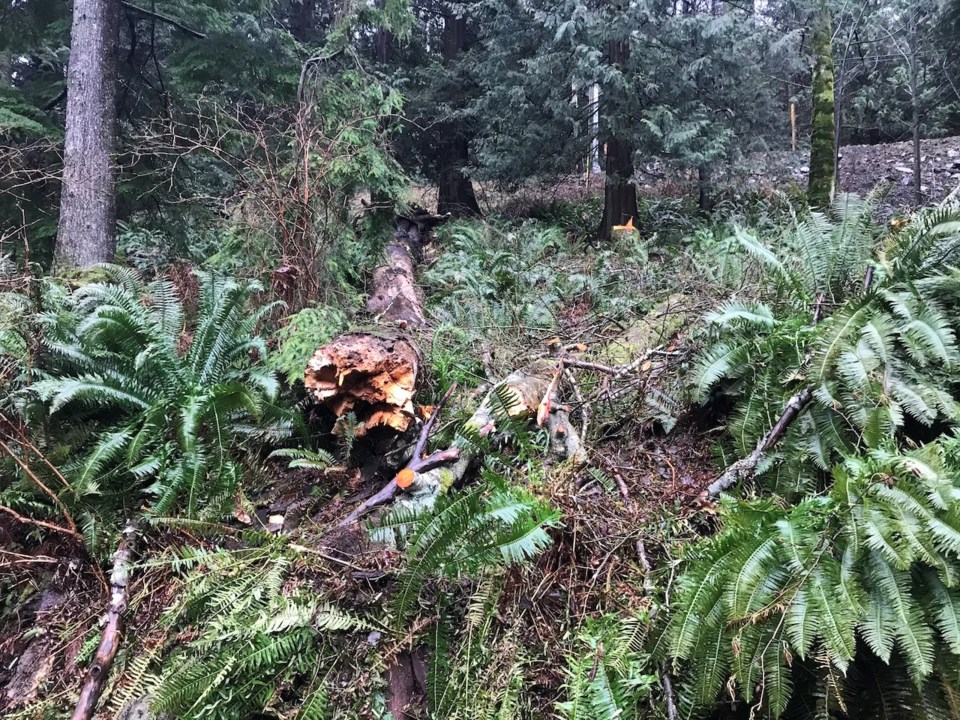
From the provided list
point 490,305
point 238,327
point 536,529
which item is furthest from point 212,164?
point 536,529

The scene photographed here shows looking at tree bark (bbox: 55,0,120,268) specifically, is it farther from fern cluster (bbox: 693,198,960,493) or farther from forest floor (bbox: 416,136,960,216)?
forest floor (bbox: 416,136,960,216)

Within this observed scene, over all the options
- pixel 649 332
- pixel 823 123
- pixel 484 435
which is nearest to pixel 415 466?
pixel 484 435

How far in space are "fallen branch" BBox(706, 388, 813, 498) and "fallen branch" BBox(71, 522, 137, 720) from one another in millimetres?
2944

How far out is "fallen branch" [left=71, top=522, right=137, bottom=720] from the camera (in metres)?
2.31

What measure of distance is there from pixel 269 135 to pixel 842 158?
544 inches

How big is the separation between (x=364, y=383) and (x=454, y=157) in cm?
890

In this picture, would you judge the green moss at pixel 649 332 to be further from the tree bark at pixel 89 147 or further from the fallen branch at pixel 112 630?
the tree bark at pixel 89 147

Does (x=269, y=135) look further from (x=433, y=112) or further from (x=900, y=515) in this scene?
(x=900, y=515)

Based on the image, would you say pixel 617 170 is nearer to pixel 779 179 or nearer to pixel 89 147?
pixel 779 179

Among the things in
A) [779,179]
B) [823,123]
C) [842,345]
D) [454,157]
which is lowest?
[842,345]

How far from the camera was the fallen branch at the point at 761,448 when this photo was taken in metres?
2.88

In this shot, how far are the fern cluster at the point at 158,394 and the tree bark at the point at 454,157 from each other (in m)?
7.90

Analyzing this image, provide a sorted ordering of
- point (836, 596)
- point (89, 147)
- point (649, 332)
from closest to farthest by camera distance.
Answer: point (836, 596) → point (649, 332) → point (89, 147)

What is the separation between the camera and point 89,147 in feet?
19.3
